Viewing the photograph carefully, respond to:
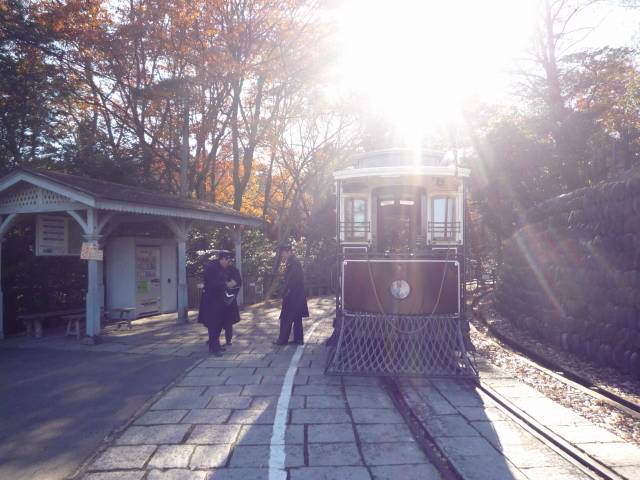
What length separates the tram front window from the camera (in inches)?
331

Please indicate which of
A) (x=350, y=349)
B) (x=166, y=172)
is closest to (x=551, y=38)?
(x=166, y=172)

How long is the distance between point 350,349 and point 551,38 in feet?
59.3

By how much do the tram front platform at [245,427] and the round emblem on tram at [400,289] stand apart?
1.25 meters

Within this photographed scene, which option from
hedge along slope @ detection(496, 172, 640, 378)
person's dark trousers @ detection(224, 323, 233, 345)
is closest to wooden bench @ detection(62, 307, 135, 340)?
person's dark trousers @ detection(224, 323, 233, 345)

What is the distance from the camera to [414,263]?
7137 millimetres

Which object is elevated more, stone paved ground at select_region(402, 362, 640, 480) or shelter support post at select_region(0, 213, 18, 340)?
shelter support post at select_region(0, 213, 18, 340)

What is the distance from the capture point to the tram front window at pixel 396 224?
27.6 feet

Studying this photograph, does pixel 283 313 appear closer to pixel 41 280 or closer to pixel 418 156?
pixel 418 156

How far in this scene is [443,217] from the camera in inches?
326

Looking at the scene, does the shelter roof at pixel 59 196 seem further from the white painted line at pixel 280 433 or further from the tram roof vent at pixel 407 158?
the white painted line at pixel 280 433

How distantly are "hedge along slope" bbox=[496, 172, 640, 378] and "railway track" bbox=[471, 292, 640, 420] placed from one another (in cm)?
60

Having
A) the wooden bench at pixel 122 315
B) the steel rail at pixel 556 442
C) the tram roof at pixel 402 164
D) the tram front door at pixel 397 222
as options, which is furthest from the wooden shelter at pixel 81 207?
the steel rail at pixel 556 442

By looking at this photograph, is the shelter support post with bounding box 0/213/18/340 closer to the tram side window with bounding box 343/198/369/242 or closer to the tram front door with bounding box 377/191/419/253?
the tram side window with bounding box 343/198/369/242

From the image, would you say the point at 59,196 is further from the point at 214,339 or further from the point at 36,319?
the point at 214,339
